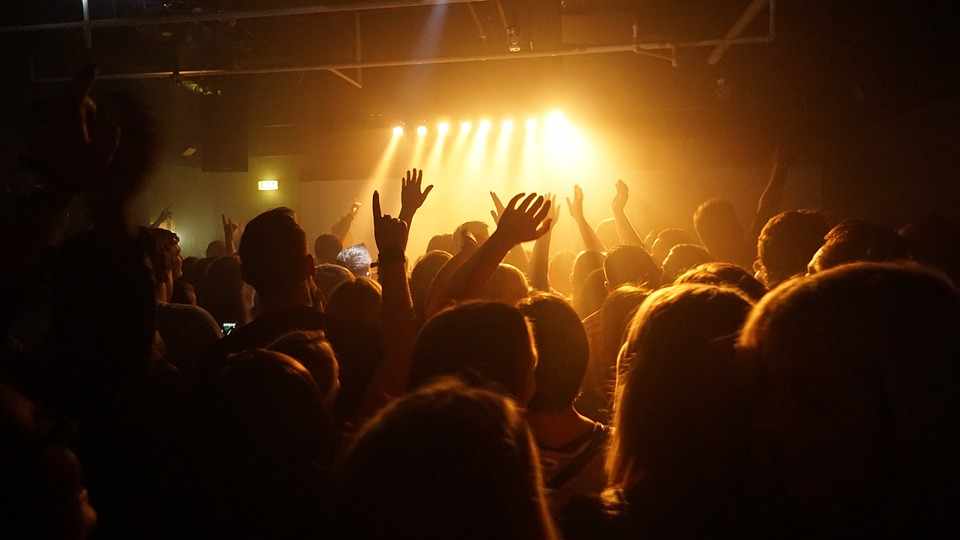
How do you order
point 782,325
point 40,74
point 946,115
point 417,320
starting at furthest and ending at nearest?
1. point 40,74
2. point 946,115
3. point 417,320
4. point 782,325

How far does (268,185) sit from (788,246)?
32.9ft

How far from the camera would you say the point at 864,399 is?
124 cm

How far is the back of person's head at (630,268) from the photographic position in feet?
13.5

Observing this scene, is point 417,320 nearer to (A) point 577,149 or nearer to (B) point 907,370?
(B) point 907,370

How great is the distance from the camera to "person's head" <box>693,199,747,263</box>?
17.5 ft

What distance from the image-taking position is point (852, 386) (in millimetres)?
1249

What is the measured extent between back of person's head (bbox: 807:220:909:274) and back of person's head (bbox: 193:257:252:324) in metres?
3.42

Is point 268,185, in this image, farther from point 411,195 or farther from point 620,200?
point 411,195

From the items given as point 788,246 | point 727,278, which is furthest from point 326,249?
point 727,278

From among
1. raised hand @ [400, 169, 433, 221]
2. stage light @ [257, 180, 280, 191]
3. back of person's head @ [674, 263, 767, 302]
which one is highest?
stage light @ [257, 180, 280, 191]

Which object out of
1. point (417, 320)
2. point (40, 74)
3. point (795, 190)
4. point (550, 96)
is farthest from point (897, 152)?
point (40, 74)

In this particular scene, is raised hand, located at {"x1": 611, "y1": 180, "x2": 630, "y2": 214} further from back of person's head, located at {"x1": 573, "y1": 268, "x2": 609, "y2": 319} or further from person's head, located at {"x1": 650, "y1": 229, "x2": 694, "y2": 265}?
back of person's head, located at {"x1": 573, "y1": 268, "x2": 609, "y2": 319}

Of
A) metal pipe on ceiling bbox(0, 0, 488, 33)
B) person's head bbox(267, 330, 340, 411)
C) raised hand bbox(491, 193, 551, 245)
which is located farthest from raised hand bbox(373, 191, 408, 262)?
metal pipe on ceiling bbox(0, 0, 488, 33)

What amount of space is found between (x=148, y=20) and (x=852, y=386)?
20.3 feet
